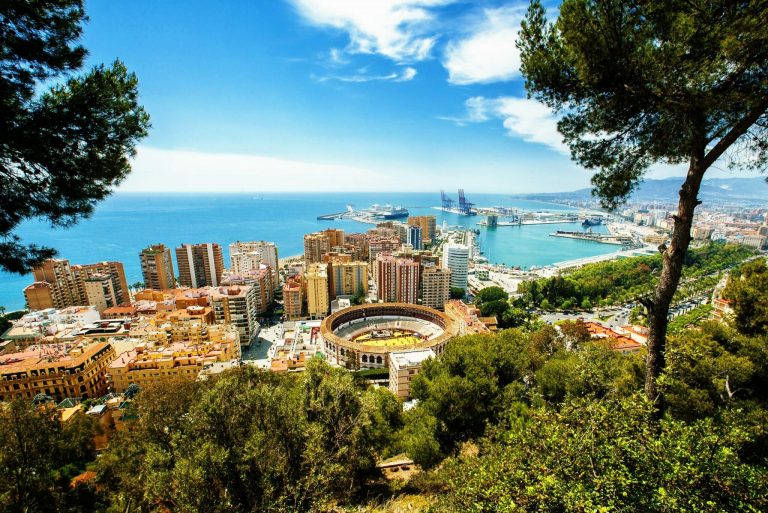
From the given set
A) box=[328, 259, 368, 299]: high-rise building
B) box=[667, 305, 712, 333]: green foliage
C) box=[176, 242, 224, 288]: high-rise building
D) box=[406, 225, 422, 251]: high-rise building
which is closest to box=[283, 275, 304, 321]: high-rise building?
box=[328, 259, 368, 299]: high-rise building

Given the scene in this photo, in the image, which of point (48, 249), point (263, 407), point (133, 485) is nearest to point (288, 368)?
point (133, 485)

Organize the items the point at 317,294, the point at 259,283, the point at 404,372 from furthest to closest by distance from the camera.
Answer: the point at 259,283 < the point at 317,294 < the point at 404,372

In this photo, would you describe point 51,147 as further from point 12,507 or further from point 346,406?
point 12,507

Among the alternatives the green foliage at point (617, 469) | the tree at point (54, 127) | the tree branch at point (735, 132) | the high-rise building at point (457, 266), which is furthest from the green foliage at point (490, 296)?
the tree at point (54, 127)

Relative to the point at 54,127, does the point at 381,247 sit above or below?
below

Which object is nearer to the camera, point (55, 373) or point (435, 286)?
point (55, 373)

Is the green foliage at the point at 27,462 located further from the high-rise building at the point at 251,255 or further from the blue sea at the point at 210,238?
the blue sea at the point at 210,238

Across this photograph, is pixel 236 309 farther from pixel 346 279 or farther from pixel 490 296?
pixel 490 296

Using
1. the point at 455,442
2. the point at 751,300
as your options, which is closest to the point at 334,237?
the point at 455,442
